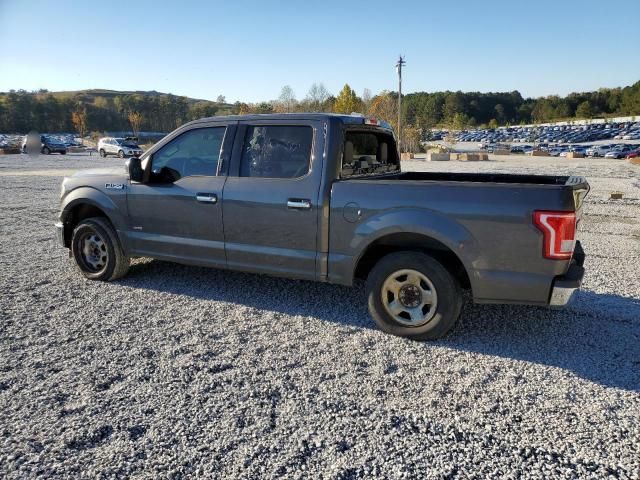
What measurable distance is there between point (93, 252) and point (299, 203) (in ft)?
9.69

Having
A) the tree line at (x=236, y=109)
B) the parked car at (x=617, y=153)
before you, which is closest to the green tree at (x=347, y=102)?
the tree line at (x=236, y=109)

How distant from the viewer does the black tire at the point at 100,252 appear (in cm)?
543

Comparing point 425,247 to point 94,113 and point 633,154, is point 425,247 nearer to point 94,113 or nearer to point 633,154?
point 633,154

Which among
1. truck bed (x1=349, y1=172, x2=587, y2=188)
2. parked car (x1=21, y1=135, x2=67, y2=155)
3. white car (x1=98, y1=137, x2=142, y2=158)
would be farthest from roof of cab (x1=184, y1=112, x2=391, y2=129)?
parked car (x1=21, y1=135, x2=67, y2=155)

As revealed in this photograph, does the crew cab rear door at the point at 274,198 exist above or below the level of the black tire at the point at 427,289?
above

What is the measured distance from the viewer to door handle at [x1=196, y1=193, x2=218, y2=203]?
15.4ft

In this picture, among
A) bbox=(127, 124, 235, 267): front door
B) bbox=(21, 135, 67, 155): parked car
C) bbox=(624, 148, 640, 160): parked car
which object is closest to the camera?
bbox=(127, 124, 235, 267): front door

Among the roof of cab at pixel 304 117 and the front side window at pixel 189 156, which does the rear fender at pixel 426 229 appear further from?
the front side window at pixel 189 156

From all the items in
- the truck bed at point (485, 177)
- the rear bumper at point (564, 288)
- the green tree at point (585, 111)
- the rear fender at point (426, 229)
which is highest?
the green tree at point (585, 111)

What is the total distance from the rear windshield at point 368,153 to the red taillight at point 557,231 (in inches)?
70.8

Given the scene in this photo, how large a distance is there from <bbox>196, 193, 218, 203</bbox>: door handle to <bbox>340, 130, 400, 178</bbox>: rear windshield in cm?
132

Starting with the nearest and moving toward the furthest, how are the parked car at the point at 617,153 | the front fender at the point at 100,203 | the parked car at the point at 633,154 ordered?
the front fender at the point at 100,203, the parked car at the point at 633,154, the parked car at the point at 617,153

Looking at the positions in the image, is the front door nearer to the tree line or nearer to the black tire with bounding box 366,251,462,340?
the black tire with bounding box 366,251,462,340

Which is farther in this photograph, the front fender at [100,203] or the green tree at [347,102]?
the green tree at [347,102]
